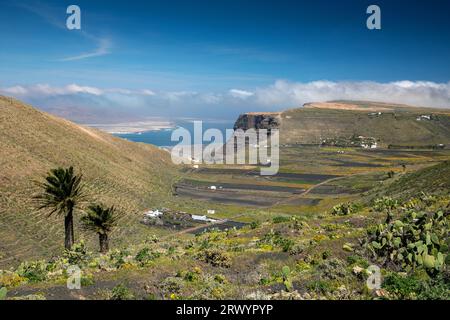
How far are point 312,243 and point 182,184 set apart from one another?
99750mm

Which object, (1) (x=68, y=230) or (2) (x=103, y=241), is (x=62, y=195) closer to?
(1) (x=68, y=230)

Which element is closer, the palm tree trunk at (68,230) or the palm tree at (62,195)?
the palm tree at (62,195)

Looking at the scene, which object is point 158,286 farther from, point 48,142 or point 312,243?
point 48,142

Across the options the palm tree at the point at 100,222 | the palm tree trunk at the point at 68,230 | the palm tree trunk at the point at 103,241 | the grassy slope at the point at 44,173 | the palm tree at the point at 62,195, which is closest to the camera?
the palm tree at the point at 62,195

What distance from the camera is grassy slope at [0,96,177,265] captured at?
51219mm

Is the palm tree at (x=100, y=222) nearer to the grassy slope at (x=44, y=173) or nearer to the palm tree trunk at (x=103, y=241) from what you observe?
the palm tree trunk at (x=103, y=241)

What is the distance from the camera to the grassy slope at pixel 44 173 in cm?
5122

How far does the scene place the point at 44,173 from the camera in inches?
2719

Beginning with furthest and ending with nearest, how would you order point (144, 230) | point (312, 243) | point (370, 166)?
point (370, 166) < point (144, 230) < point (312, 243)

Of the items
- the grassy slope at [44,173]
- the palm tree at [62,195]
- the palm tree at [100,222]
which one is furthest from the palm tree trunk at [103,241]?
the grassy slope at [44,173]

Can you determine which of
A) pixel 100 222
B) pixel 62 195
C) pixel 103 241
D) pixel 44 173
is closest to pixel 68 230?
pixel 100 222

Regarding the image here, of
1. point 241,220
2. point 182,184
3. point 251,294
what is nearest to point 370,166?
point 182,184

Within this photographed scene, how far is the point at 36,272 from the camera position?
2159 cm

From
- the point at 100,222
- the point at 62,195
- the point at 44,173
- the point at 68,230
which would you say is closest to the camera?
the point at 62,195
